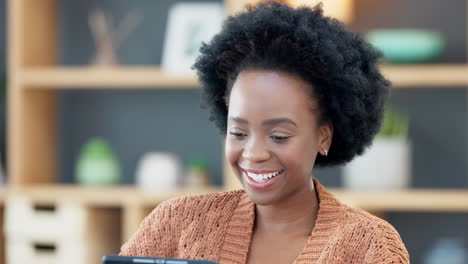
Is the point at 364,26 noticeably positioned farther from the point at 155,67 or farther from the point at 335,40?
the point at 335,40

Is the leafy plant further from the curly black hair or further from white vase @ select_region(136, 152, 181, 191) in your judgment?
the curly black hair

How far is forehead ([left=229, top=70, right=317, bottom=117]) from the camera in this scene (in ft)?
5.02

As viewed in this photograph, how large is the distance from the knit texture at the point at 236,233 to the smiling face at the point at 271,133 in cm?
9

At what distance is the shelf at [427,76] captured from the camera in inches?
142

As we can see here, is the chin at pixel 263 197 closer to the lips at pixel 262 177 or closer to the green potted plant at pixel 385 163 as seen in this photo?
the lips at pixel 262 177

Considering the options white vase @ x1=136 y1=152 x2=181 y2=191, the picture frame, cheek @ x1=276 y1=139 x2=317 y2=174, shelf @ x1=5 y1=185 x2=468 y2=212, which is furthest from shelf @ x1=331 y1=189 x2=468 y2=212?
cheek @ x1=276 y1=139 x2=317 y2=174

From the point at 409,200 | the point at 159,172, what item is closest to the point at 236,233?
the point at 409,200

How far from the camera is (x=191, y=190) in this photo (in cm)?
384

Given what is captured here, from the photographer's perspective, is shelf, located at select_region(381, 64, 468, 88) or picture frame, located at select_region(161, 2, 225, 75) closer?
shelf, located at select_region(381, 64, 468, 88)

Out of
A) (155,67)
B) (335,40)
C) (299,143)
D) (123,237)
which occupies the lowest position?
(123,237)

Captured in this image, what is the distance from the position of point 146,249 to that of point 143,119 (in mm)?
2613

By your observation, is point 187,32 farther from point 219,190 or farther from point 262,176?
point 262,176

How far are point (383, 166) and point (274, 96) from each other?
223 cm

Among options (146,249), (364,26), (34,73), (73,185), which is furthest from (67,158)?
(146,249)
